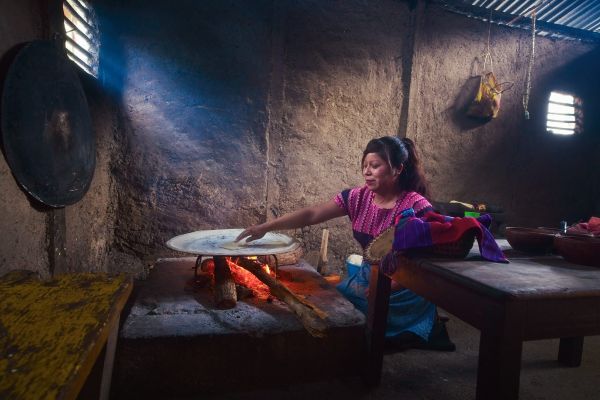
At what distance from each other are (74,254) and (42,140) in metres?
1.29

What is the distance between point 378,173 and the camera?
2.65m

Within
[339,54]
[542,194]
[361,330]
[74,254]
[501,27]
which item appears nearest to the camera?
[361,330]

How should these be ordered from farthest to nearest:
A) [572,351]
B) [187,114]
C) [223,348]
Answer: [187,114] < [572,351] < [223,348]

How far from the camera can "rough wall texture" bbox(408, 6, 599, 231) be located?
506cm

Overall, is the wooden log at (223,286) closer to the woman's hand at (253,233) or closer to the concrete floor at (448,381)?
the woman's hand at (253,233)

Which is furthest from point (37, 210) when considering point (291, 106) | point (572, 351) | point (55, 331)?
point (572, 351)

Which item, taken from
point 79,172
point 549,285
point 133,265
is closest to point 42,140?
point 79,172

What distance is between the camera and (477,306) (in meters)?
1.23

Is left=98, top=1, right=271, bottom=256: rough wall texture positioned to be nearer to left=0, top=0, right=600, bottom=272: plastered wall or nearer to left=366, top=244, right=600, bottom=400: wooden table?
left=0, top=0, right=600, bottom=272: plastered wall

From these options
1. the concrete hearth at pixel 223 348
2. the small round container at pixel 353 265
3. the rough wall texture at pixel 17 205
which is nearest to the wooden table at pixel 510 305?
the concrete hearth at pixel 223 348

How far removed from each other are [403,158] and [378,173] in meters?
0.24

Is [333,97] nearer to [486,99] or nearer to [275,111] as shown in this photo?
[275,111]

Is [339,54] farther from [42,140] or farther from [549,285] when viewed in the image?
[549,285]

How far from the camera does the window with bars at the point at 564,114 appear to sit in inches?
227
